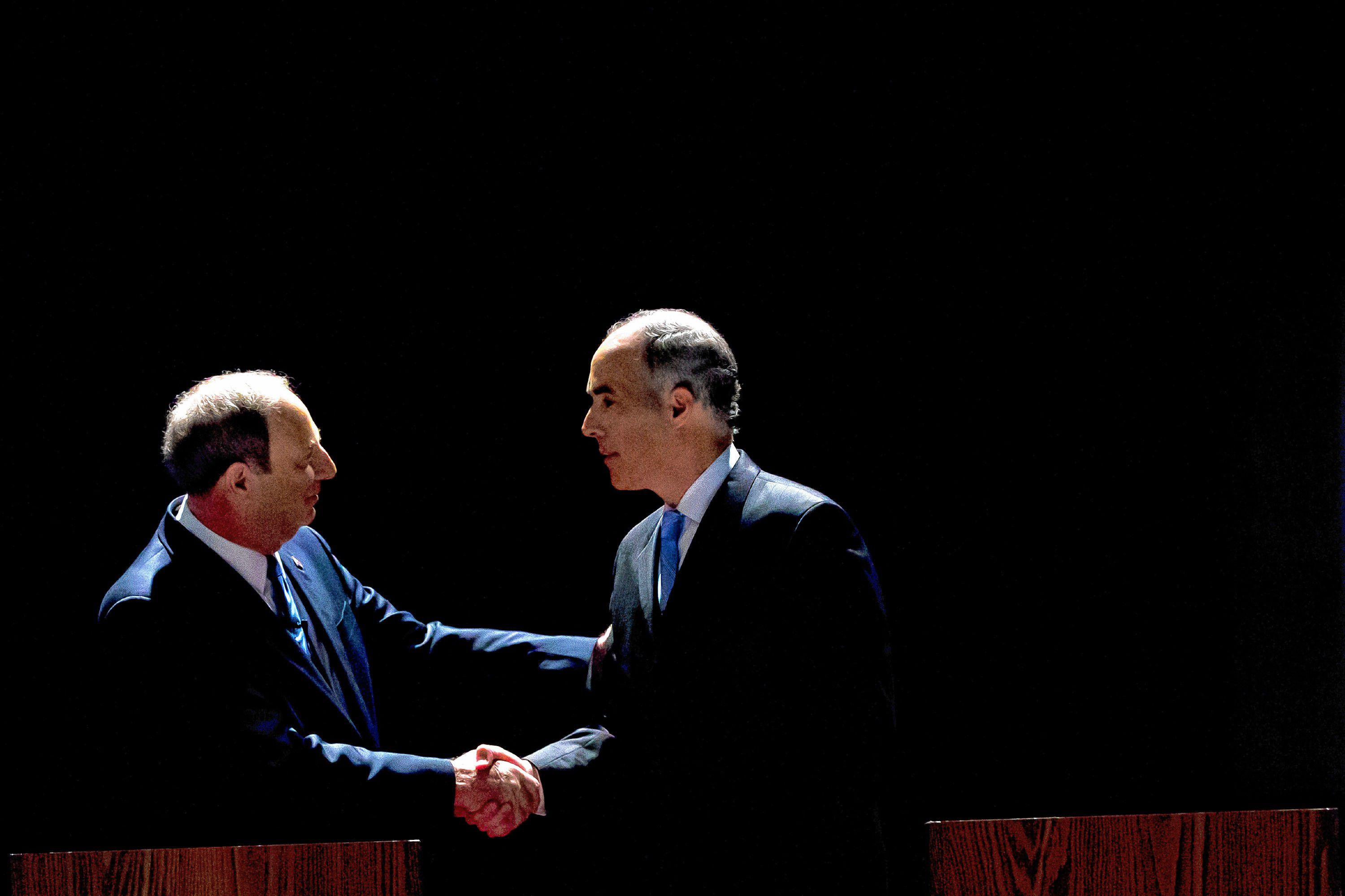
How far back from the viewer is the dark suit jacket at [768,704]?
5.80 feet

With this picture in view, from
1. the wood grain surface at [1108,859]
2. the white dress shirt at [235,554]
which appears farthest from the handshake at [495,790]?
the wood grain surface at [1108,859]

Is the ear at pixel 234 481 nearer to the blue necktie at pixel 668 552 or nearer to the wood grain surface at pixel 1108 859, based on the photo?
the blue necktie at pixel 668 552

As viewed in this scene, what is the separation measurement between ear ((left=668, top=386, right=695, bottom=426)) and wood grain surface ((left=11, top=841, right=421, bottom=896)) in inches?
39.9

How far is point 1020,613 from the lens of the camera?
257 centimetres

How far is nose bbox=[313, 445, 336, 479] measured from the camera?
7.16ft

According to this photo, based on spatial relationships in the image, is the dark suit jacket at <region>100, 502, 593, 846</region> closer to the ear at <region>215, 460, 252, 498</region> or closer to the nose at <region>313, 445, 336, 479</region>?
the ear at <region>215, 460, 252, 498</region>

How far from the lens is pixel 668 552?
6.61 feet

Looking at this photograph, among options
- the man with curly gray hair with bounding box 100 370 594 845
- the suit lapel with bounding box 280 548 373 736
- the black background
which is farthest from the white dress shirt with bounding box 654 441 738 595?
the suit lapel with bounding box 280 548 373 736

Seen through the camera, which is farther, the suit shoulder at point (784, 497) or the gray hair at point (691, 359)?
the gray hair at point (691, 359)

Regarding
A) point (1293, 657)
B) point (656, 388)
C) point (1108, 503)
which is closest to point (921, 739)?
point (1108, 503)

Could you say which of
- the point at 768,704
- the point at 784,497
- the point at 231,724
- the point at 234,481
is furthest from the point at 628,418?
the point at 231,724

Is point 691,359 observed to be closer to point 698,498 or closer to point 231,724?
point 698,498

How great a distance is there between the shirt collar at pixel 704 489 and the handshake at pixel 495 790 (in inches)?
25.4

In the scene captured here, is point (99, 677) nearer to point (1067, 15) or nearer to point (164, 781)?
point (164, 781)
